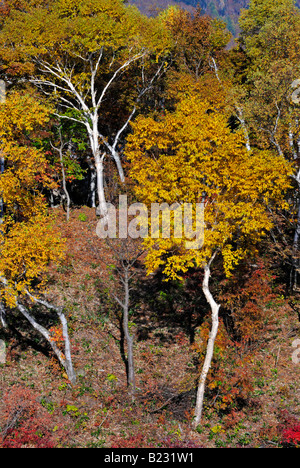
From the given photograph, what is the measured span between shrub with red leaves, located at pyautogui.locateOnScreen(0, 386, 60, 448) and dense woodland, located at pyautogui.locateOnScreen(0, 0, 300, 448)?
0.05 meters

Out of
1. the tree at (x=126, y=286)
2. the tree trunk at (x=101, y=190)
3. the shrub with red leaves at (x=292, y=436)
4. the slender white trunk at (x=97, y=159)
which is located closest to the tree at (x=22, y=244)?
the tree at (x=126, y=286)

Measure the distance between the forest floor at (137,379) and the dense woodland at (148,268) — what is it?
63 millimetres

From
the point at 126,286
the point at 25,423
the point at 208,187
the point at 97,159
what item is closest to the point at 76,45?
the point at 97,159

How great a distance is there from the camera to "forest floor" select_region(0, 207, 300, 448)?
1259 centimetres

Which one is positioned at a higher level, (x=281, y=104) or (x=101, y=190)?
(x=281, y=104)

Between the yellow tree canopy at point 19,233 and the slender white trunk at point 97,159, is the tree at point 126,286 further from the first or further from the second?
the yellow tree canopy at point 19,233

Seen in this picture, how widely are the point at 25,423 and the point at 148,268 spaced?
27.7 feet

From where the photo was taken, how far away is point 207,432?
13055 millimetres

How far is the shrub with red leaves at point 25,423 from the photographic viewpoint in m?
11.2

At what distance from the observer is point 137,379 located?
1538cm

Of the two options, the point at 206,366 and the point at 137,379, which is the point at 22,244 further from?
the point at 206,366

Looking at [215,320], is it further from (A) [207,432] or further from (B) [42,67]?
(B) [42,67]

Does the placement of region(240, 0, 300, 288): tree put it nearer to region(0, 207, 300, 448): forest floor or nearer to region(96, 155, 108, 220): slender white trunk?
region(0, 207, 300, 448): forest floor

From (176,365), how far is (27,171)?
10.1 metres
